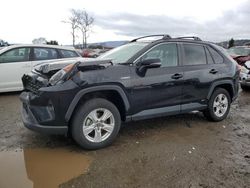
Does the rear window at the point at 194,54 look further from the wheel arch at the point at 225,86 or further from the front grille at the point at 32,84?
the front grille at the point at 32,84

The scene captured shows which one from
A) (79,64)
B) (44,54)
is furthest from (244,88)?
(79,64)

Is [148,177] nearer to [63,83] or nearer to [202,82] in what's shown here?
[63,83]

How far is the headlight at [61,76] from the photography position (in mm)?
4188

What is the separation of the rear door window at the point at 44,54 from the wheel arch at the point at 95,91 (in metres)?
5.18

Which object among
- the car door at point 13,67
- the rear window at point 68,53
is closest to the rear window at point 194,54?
the rear window at point 68,53

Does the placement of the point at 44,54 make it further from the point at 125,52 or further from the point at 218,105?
the point at 218,105

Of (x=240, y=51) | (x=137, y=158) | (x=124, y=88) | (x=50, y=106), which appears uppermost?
(x=240, y=51)

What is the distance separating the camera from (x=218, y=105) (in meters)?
6.21

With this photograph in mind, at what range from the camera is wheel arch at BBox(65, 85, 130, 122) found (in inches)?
166

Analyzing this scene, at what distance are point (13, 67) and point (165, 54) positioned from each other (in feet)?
17.3

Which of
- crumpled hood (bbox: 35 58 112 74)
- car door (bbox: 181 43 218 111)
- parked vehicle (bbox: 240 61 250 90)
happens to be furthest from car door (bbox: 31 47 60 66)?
parked vehicle (bbox: 240 61 250 90)

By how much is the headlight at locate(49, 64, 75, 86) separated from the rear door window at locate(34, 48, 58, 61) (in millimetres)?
5173

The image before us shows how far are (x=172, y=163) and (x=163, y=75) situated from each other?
1618 mm

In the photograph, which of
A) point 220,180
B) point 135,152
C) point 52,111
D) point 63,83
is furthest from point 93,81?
point 220,180
